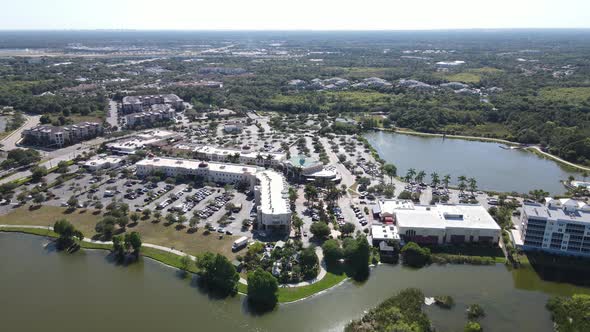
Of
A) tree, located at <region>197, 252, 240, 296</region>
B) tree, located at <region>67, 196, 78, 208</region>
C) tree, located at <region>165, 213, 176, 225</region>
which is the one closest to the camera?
tree, located at <region>197, 252, 240, 296</region>

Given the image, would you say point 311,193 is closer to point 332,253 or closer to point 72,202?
point 332,253

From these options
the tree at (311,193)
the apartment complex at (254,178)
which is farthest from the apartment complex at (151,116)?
the tree at (311,193)

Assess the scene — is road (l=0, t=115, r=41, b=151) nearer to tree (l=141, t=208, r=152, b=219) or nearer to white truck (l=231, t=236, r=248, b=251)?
tree (l=141, t=208, r=152, b=219)

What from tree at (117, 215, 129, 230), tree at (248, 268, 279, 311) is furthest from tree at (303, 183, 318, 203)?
tree at (117, 215, 129, 230)

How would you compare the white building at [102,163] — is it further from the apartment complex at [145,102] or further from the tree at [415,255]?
the tree at [415,255]

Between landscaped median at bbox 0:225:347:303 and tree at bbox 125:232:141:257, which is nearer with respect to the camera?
landscaped median at bbox 0:225:347:303

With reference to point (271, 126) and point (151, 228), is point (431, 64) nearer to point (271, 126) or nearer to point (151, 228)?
point (271, 126)

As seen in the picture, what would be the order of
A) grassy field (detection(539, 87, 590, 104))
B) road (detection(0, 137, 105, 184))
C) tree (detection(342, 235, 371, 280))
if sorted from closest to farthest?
tree (detection(342, 235, 371, 280))
road (detection(0, 137, 105, 184))
grassy field (detection(539, 87, 590, 104))

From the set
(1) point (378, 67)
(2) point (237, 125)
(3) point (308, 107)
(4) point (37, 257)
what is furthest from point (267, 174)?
(1) point (378, 67)
